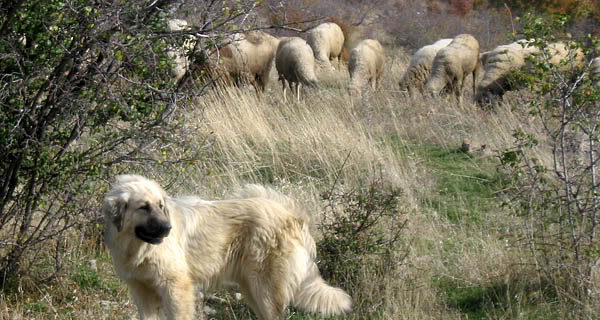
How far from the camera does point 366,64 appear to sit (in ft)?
62.6

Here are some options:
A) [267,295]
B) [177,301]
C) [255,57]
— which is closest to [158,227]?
[177,301]

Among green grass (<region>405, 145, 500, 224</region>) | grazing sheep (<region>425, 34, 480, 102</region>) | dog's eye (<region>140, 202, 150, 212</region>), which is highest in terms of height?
dog's eye (<region>140, 202, 150, 212</region>)

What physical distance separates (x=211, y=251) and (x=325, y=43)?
19555mm

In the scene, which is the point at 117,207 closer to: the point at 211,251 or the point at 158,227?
the point at 158,227

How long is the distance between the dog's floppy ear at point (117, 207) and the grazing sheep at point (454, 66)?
41.2 ft

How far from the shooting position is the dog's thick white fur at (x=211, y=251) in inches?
191

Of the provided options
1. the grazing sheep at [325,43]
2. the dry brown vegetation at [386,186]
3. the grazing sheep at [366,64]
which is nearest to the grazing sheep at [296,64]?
the grazing sheep at [366,64]

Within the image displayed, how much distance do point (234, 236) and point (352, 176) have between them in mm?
3426

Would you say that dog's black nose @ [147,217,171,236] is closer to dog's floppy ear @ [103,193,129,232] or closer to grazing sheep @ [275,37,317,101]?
dog's floppy ear @ [103,193,129,232]

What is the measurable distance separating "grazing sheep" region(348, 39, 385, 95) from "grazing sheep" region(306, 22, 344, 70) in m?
2.67

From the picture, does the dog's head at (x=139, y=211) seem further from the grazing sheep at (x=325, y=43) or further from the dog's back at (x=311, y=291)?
the grazing sheep at (x=325, y=43)

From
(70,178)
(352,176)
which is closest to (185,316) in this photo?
(70,178)

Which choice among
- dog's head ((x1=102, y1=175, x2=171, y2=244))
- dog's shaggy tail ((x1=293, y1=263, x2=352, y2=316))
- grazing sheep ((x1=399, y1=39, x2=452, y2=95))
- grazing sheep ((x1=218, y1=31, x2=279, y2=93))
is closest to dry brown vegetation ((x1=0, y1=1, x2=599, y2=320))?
dog's shaggy tail ((x1=293, y1=263, x2=352, y2=316))

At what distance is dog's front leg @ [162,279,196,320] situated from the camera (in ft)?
16.4
